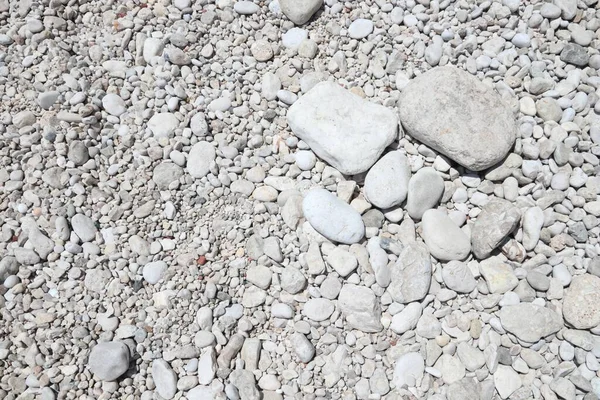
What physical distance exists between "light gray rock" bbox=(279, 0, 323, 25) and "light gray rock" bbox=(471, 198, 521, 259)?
1241 mm

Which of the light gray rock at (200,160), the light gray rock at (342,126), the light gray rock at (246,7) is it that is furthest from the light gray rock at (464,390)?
the light gray rock at (246,7)

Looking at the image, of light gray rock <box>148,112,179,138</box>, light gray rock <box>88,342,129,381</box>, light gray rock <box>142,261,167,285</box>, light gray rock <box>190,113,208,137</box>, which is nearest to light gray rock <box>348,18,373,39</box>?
light gray rock <box>190,113,208,137</box>

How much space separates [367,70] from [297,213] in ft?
2.56

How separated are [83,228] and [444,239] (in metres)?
1.50

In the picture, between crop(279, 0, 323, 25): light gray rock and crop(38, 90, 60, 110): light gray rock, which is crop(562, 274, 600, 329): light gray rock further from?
crop(38, 90, 60, 110): light gray rock

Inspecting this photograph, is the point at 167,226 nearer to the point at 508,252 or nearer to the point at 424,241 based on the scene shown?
the point at 424,241

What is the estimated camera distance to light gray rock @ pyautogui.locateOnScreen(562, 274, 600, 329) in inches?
86.5

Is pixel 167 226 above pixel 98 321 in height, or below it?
above

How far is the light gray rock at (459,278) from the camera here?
2309 mm

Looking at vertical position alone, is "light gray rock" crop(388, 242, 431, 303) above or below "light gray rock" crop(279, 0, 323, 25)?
below

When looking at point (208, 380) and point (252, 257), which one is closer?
point (208, 380)

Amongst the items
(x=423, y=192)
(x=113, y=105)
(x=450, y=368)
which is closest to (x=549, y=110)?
(x=423, y=192)

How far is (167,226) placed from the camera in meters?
2.48

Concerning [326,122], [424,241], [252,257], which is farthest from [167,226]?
[424,241]
